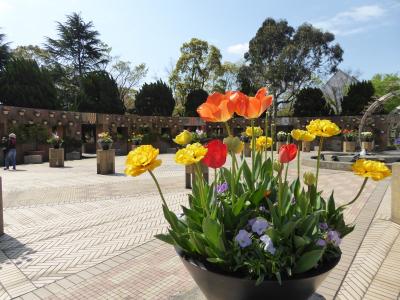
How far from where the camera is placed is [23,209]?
6.02m

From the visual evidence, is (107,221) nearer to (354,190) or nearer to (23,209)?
(23,209)

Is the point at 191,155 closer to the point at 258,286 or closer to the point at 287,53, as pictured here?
the point at 258,286

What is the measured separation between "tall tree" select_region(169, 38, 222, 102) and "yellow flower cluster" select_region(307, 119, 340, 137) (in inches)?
1254

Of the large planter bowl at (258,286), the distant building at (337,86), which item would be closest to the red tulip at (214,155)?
the large planter bowl at (258,286)

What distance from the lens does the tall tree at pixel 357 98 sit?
83.9 ft

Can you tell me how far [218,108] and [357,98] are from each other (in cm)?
2781

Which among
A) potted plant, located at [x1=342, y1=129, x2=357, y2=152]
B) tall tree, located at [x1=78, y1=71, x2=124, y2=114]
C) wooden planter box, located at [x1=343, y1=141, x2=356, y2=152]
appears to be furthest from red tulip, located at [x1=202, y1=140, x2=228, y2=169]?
tall tree, located at [x1=78, y1=71, x2=124, y2=114]

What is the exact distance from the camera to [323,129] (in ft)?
5.09

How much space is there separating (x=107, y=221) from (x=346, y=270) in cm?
361

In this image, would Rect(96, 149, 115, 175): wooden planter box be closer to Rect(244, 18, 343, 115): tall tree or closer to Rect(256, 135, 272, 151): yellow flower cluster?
Rect(256, 135, 272, 151): yellow flower cluster

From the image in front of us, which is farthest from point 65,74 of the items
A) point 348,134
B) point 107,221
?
point 107,221

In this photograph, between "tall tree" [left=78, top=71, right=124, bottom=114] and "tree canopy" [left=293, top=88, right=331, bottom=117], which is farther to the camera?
"tree canopy" [left=293, top=88, right=331, bottom=117]

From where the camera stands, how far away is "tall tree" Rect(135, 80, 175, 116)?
92.4 feet

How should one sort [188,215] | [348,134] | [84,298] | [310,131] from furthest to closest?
[348,134] → [84,298] → [310,131] → [188,215]
